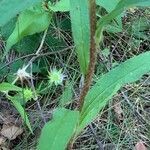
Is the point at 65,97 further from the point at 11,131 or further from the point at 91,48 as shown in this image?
the point at 91,48

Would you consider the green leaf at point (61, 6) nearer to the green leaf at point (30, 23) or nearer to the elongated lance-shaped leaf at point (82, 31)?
the green leaf at point (30, 23)

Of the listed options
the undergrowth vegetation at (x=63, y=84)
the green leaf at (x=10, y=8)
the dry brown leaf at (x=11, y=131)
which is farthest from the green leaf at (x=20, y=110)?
the green leaf at (x=10, y=8)

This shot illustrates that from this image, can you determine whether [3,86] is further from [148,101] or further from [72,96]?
[148,101]

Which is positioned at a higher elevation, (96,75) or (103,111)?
(96,75)

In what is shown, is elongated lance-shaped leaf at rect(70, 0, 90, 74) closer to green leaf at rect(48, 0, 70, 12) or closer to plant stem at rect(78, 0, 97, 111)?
plant stem at rect(78, 0, 97, 111)

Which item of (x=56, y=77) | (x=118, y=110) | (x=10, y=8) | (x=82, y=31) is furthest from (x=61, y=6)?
(x=10, y=8)

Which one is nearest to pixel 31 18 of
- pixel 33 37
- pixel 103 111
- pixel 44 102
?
pixel 33 37
